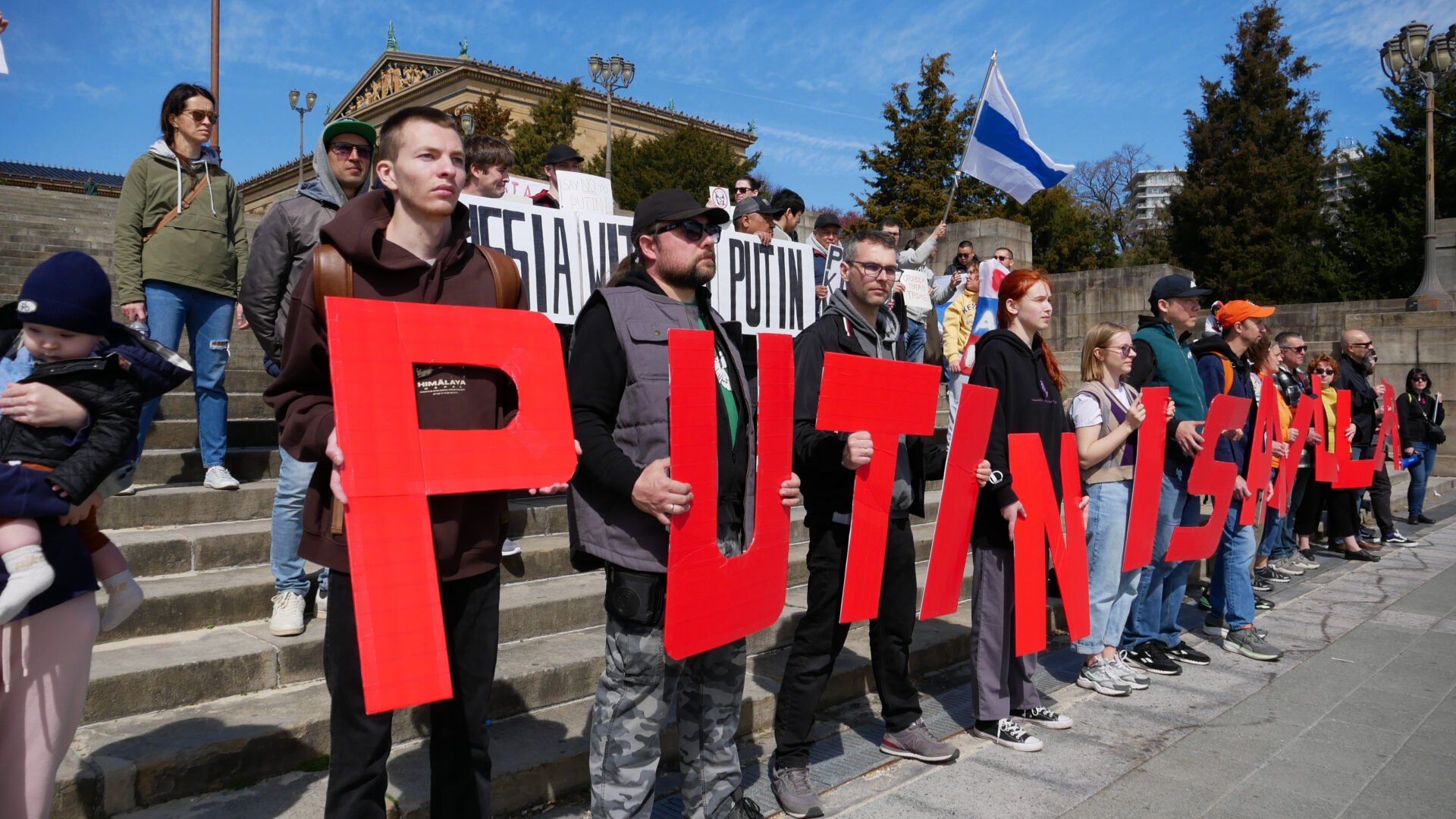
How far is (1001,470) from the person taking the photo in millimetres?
4117

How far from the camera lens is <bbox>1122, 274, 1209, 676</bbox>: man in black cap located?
5355mm

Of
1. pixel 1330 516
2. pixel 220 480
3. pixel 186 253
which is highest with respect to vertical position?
pixel 186 253

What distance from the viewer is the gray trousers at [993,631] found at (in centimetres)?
418

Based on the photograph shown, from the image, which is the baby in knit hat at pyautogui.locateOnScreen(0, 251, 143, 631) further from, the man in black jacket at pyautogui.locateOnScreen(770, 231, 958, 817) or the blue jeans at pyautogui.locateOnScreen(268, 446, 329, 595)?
the man in black jacket at pyautogui.locateOnScreen(770, 231, 958, 817)

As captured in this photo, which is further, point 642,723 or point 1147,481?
point 1147,481

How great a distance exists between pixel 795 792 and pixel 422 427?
6.75 ft

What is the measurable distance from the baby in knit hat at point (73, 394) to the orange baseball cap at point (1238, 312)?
632cm

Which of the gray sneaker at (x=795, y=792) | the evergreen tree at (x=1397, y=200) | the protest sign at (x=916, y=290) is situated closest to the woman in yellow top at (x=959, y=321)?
the protest sign at (x=916, y=290)

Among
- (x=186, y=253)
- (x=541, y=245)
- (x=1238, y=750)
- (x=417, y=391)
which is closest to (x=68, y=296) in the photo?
(x=417, y=391)

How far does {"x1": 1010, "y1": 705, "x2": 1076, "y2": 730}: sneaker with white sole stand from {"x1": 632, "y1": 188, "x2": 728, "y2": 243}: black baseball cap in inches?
115

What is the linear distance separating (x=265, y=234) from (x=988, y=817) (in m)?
3.75

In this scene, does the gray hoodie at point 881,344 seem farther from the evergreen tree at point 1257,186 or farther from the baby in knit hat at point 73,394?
the evergreen tree at point 1257,186

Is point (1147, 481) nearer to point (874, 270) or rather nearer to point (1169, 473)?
point (1169, 473)

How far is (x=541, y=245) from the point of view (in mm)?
6082
